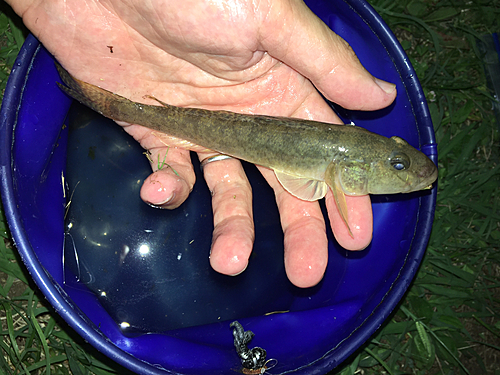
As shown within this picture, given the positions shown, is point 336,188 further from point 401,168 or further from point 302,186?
point 401,168

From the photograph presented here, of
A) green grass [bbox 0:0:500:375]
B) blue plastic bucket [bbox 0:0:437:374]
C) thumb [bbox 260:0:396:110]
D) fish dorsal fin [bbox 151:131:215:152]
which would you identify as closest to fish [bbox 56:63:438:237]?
fish dorsal fin [bbox 151:131:215:152]

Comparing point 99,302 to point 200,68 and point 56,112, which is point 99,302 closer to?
point 56,112

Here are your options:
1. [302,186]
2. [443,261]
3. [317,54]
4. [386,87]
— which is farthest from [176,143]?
[443,261]

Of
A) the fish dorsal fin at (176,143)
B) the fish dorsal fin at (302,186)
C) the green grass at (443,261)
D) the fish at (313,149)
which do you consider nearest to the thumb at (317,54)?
the fish at (313,149)

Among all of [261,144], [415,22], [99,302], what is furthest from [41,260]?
[415,22]

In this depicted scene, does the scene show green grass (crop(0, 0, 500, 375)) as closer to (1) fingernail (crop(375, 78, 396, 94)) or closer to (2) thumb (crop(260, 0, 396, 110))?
(1) fingernail (crop(375, 78, 396, 94))
